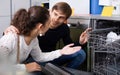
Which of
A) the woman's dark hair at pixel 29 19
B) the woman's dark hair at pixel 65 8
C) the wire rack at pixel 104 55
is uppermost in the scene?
the woman's dark hair at pixel 65 8

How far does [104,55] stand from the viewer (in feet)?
5.29

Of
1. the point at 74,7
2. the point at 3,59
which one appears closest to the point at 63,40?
the point at 74,7

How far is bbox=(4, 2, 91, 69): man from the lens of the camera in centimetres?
196

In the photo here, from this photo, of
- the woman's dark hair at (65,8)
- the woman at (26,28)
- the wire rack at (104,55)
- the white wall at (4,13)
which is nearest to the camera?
the wire rack at (104,55)

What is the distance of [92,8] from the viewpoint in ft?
6.26

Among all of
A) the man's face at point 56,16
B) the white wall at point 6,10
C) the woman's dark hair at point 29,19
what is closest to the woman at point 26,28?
the woman's dark hair at point 29,19

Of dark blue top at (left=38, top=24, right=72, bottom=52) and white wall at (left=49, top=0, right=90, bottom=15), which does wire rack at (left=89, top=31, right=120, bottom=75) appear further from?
dark blue top at (left=38, top=24, right=72, bottom=52)

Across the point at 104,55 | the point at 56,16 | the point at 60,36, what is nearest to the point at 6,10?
the point at 60,36

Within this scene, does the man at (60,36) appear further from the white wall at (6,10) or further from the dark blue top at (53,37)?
the white wall at (6,10)

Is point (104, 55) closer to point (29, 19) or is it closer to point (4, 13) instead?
point (29, 19)

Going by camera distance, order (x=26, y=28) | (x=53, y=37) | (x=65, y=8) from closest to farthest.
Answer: (x=26, y=28)
(x=65, y=8)
(x=53, y=37)

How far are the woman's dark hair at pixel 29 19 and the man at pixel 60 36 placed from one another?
1.06 ft

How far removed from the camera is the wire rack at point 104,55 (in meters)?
1.38

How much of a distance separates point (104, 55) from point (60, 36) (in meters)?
0.65
